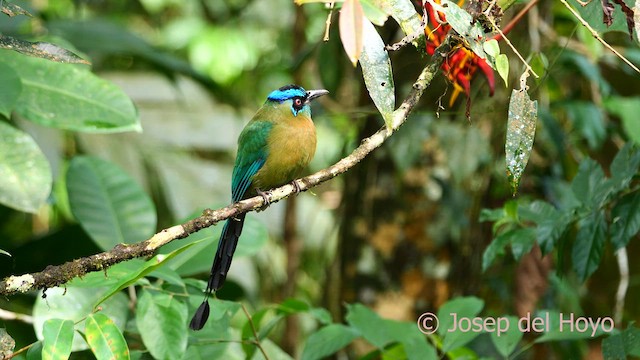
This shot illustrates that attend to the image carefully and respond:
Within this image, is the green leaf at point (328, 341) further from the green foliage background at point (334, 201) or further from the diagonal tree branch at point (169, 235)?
the diagonal tree branch at point (169, 235)

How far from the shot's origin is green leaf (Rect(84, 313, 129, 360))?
5.45 feet

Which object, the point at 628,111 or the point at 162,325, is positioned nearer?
the point at 162,325

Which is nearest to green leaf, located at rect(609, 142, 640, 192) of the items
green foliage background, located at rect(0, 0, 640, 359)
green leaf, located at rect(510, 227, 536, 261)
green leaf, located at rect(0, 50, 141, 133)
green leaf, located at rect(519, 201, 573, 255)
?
green foliage background, located at rect(0, 0, 640, 359)

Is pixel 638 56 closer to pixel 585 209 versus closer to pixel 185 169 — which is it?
pixel 585 209

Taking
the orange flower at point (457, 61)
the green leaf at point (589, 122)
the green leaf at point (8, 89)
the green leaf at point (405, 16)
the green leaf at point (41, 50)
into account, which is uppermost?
the green leaf at point (405, 16)

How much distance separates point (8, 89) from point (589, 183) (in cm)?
163

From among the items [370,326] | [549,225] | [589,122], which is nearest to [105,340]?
[370,326]

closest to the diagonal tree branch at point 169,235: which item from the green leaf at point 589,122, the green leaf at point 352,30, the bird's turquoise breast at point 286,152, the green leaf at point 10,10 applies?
the green leaf at point 352,30

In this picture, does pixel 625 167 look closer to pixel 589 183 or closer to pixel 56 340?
pixel 589 183

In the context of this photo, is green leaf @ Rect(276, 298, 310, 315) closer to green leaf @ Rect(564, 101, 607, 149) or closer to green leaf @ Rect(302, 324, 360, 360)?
green leaf @ Rect(302, 324, 360, 360)

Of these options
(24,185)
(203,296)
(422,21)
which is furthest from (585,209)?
(24,185)

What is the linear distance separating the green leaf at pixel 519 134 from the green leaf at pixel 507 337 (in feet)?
2.71

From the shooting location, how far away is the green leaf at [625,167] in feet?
7.16

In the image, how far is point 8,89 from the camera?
2.27 meters
